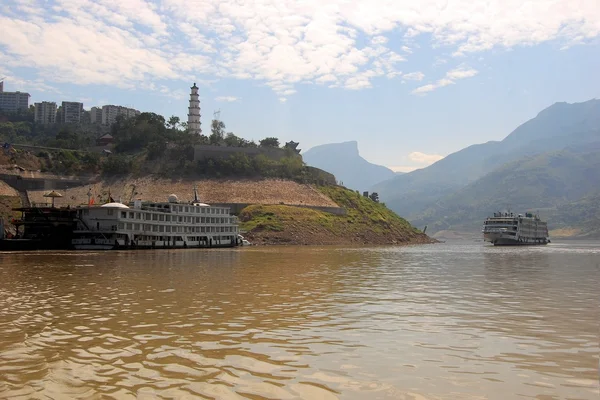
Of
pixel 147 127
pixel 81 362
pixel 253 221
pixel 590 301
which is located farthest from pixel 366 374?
pixel 147 127

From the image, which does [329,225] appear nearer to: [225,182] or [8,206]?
[225,182]

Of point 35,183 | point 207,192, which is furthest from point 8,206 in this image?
point 207,192

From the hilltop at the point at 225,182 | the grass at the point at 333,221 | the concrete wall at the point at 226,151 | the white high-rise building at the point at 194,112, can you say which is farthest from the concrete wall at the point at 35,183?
A: the white high-rise building at the point at 194,112

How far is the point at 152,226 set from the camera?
7862cm

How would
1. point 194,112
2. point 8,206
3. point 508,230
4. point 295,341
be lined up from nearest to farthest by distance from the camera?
point 295,341, point 8,206, point 508,230, point 194,112

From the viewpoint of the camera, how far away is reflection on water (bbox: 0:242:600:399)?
448 inches

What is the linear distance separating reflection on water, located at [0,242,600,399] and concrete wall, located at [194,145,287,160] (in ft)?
357

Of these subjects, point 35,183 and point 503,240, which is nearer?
point 35,183

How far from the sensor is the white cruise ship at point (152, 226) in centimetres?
7231

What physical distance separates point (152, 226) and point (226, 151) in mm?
63570

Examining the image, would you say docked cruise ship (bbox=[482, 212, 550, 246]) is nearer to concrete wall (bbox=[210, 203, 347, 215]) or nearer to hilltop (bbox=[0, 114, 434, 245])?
hilltop (bbox=[0, 114, 434, 245])

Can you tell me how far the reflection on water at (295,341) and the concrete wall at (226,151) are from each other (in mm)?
108717

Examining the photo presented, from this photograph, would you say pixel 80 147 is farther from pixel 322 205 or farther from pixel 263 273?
pixel 263 273

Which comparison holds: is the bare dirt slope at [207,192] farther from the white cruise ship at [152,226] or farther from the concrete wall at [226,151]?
the white cruise ship at [152,226]
